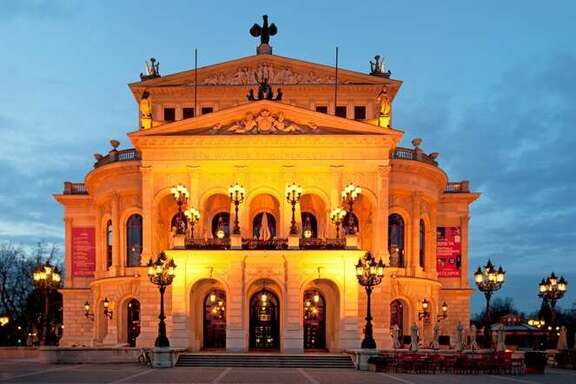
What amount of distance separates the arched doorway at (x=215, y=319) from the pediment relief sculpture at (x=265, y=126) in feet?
36.8

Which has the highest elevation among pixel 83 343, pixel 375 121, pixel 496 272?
pixel 375 121

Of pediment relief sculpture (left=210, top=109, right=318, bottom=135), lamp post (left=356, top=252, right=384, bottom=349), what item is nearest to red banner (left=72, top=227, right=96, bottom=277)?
pediment relief sculpture (left=210, top=109, right=318, bottom=135)

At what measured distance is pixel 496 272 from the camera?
41.6m

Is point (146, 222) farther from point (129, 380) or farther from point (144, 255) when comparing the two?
point (129, 380)

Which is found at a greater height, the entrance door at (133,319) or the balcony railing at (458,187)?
the balcony railing at (458,187)

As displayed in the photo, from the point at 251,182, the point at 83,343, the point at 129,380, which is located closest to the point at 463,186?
the point at 251,182

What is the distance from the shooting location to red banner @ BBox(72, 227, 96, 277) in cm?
6725

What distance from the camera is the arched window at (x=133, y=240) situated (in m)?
62.1

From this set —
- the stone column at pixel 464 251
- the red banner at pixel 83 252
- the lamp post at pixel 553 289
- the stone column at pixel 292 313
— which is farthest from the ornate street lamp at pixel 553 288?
the red banner at pixel 83 252

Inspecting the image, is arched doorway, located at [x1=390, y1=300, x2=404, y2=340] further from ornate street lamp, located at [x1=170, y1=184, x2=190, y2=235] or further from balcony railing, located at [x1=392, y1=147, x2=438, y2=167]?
ornate street lamp, located at [x1=170, y1=184, x2=190, y2=235]

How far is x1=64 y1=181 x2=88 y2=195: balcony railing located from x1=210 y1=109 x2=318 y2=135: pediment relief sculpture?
19.0 meters

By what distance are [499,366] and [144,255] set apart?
2663cm

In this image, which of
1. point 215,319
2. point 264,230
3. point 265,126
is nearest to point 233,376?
point 215,319

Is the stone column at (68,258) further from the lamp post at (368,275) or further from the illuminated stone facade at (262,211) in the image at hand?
the lamp post at (368,275)
